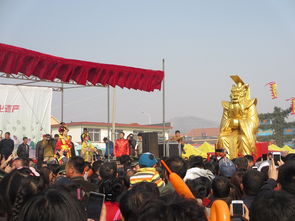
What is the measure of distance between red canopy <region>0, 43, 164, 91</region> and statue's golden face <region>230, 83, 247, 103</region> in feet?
12.9

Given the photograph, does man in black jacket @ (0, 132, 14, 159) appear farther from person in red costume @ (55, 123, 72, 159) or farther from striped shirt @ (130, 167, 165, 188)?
striped shirt @ (130, 167, 165, 188)

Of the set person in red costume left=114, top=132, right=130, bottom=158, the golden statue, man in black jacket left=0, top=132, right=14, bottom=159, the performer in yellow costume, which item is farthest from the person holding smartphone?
the golden statue

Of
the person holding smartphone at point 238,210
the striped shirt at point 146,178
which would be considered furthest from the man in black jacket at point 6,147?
the person holding smartphone at point 238,210

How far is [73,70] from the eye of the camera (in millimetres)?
13289

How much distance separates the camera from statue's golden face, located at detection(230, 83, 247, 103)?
17.7 metres

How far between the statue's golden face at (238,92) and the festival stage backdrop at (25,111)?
22.6 ft

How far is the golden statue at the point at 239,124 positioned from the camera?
17.5 m

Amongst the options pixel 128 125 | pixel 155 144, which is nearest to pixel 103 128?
pixel 128 125

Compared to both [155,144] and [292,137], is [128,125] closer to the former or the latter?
[292,137]

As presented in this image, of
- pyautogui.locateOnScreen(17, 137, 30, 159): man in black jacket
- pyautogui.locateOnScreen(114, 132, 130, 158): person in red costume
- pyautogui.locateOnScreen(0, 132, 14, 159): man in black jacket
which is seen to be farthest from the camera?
pyautogui.locateOnScreen(114, 132, 130, 158): person in red costume

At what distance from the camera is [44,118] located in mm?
16594

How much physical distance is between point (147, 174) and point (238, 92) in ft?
44.5

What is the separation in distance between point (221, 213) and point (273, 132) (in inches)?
2120

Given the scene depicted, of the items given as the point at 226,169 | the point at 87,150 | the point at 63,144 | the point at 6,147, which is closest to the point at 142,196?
the point at 226,169
